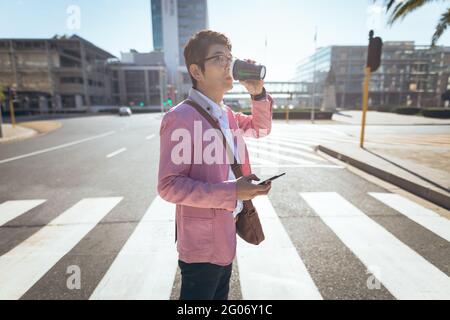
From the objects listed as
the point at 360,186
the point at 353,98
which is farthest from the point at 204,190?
the point at 353,98

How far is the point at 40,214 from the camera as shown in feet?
13.3

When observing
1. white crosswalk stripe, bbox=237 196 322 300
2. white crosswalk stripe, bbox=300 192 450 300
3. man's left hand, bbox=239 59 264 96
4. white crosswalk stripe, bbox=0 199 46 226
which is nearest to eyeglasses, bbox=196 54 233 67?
man's left hand, bbox=239 59 264 96

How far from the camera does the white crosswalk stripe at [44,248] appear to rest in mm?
2439

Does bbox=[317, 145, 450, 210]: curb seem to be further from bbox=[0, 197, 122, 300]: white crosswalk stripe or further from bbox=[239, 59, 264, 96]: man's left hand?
bbox=[0, 197, 122, 300]: white crosswalk stripe

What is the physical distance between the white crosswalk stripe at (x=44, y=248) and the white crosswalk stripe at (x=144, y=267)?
69 cm

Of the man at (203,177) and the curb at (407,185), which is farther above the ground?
the man at (203,177)

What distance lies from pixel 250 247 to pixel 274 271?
0.52 metres

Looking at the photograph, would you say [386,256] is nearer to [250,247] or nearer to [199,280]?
[250,247]

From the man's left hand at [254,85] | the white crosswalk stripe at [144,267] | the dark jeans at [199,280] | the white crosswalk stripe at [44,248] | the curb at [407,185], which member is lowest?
the white crosswalk stripe at [44,248]

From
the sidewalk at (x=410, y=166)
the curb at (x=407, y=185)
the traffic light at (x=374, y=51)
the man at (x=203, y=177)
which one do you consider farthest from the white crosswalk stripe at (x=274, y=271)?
the traffic light at (x=374, y=51)

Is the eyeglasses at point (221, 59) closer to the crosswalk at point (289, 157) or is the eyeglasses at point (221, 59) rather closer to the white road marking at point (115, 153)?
the crosswalk at point (289, 157)

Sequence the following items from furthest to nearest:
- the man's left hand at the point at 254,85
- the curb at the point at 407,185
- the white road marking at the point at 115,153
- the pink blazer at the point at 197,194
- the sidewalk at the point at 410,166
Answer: the white road marking at the point at 115,153
the sidewalk at the point at 410,166
the curb at the point at 407,185
the man's left hand at the point at 254,85
the pink blazer at the point at 197,194

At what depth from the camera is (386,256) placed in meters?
2.77
